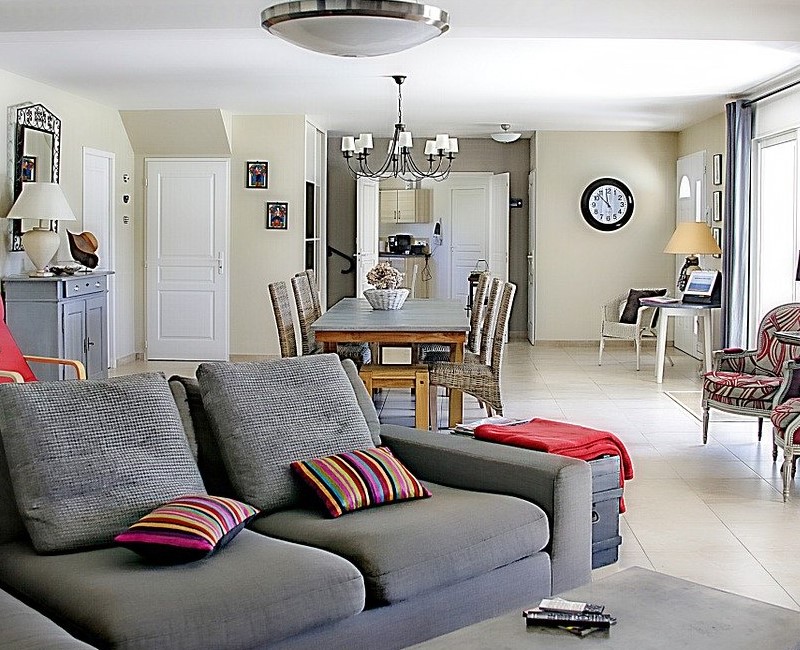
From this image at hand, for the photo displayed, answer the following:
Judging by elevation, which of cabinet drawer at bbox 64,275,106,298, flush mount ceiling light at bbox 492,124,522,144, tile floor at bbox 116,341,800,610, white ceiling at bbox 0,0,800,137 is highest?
flush mount ceiling light at bbox 492,124,522,144

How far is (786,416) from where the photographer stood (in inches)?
196

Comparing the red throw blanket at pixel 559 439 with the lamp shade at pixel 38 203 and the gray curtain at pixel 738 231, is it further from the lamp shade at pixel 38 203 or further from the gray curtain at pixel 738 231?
the gray curtain at pixel 738 231

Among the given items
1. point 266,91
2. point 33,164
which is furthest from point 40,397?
point 266,91

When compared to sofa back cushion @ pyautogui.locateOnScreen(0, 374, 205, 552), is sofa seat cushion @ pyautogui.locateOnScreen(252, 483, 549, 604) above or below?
below

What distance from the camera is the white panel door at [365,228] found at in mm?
12000

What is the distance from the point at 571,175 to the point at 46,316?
21.1 ft

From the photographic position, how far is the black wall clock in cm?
1159

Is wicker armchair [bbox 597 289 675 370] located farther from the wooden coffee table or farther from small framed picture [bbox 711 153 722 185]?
the wooden coffee table

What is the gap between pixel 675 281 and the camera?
11.6m

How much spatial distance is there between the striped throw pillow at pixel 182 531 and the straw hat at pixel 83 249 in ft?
19.5

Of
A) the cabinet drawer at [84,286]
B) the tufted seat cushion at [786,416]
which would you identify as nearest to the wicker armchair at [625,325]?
the tufted seat cushion at [786,416]

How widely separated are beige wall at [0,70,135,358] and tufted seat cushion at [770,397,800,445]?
5.19 meters

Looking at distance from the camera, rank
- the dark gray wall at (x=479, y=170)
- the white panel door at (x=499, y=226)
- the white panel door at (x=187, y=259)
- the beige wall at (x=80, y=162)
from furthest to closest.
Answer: the dark gray wall at (x=479, y=170), the white panel door at (x=499, y=226), the white panel door at (x=187, y=259), the beige wall at (x=80, y=162)

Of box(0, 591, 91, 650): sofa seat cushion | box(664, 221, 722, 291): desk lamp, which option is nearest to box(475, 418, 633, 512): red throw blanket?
box(0, 591, 91, 650): sofa seat cushion
